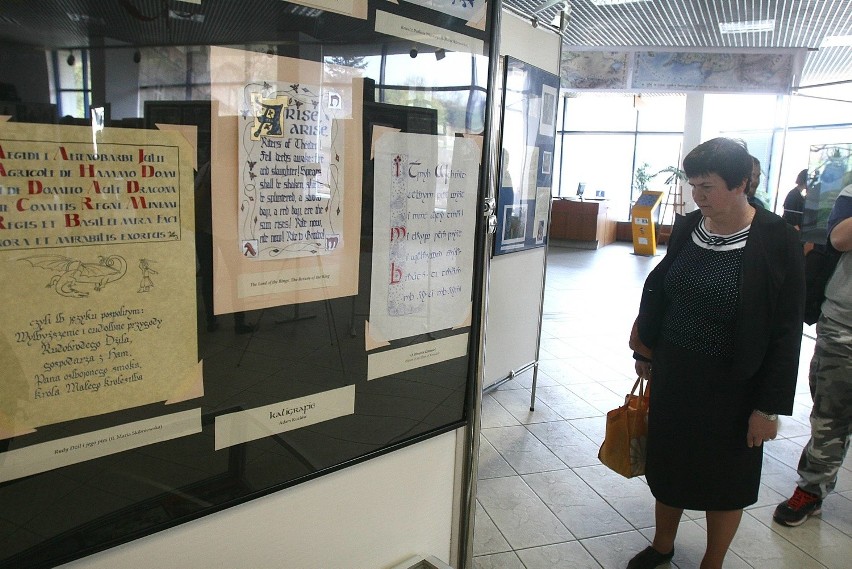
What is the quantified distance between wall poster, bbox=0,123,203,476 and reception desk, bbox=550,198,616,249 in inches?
463

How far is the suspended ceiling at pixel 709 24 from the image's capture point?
691 cm

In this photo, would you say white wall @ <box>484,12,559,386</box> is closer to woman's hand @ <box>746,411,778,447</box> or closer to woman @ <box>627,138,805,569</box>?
woman @ <box>627,138,805,569</box>

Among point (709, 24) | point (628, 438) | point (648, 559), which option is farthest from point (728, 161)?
point (709, 24)

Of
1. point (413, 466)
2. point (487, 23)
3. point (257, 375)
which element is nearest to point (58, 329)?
point (257, 375)

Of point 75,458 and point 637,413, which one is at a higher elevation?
point 75,458

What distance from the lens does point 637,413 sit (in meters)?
2.18

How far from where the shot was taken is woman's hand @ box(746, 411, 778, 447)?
6.02ft

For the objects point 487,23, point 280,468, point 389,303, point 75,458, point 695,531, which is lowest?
point 695,531

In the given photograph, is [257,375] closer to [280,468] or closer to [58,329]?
[280,468]

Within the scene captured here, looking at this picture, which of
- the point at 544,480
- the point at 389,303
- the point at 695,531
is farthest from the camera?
the point at 544,480

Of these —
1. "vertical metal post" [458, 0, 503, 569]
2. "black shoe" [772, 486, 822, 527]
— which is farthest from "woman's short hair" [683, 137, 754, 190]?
"black shoe" [772, 486, 822, 527]

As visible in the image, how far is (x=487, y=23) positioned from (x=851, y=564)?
250cm

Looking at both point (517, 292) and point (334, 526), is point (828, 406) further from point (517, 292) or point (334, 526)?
point (334, 526)

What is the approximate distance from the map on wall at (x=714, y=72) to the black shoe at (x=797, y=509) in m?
7.74
